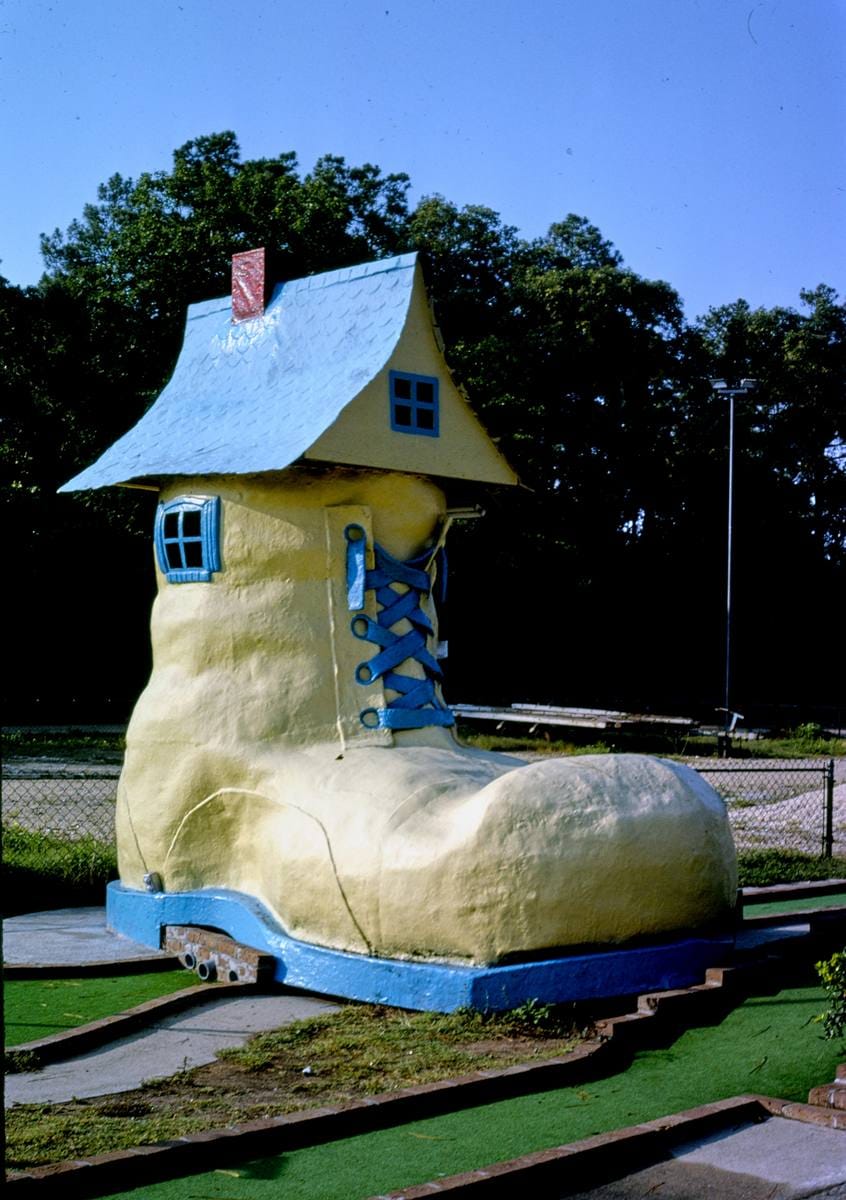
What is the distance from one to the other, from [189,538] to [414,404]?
165 centimetres

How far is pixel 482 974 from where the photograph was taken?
23.1 feet

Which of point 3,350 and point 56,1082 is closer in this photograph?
point 56,1082

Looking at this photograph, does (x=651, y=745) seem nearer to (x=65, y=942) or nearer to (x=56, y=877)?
(x=56, y=877)

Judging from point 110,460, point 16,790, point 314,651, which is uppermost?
point 110,460

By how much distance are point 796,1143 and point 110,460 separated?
630 centimetres

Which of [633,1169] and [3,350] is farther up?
[3,350]

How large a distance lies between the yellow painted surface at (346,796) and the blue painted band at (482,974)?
99mm

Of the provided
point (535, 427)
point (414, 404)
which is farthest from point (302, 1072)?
point (535, 427)

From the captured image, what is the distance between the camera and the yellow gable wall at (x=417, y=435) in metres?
8.49

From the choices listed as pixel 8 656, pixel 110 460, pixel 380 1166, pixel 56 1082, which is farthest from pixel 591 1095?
pixel 8 656

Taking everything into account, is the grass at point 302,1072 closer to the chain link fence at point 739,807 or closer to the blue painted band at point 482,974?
the blue painted band at point 482,974

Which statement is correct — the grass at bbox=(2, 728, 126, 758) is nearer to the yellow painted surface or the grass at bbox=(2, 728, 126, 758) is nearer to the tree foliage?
the tree foliage

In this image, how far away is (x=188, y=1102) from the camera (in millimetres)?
Result: 5898

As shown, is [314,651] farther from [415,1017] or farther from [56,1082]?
[56,1082]
